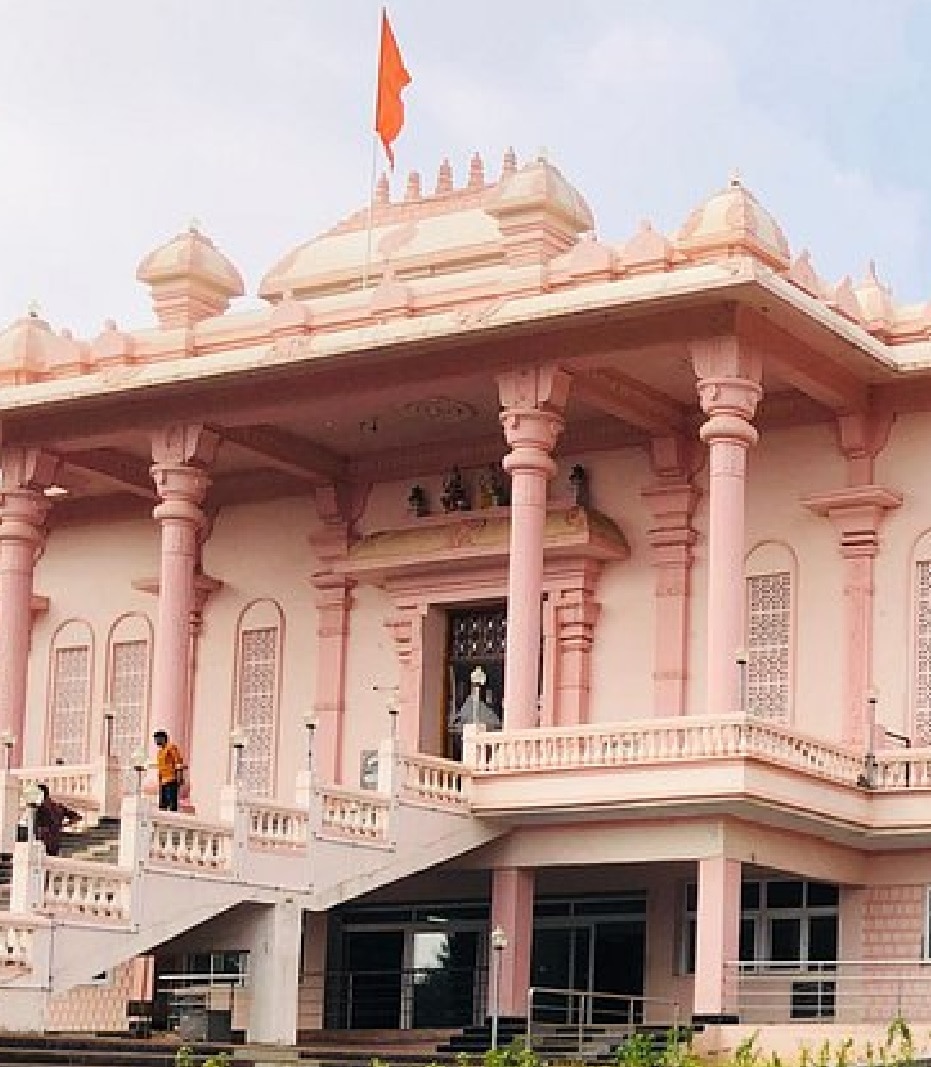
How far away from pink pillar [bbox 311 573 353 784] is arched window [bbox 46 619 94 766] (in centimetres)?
403

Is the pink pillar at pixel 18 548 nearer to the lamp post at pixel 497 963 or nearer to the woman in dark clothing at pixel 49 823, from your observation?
the woman in dark clothing at pixel 49 823

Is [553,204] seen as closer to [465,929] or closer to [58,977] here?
[465,929]

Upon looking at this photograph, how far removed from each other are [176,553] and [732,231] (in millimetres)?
7901

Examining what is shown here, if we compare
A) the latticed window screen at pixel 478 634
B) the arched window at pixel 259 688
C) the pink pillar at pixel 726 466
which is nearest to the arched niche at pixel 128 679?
the arched window at pixel 259 688

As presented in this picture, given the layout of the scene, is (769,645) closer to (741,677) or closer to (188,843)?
(741,677)

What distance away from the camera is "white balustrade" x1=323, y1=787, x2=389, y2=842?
27297 mm

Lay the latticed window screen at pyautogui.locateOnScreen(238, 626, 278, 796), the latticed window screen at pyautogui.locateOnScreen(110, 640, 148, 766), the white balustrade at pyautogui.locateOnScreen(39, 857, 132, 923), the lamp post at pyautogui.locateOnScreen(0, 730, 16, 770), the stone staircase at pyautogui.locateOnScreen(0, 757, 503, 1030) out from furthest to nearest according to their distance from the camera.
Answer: the latticed window screen at pyautogui.locateOnScreen(110, 640, 148, 766)
the latticed window screen at pyautogui.locateOnScreen(238, 626, 278, 796)
the lamp post at pyautogui.locateOnScreen(0, 730, 16, 770)
the white balustrade at pyautogui.locateOnScreen(39, 857, 132, 923)
the stone staircase at pyautogui.locateOnScreen(0, 757, 503, 1030)

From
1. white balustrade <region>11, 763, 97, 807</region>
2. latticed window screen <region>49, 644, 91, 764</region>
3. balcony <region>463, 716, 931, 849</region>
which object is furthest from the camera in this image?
latticed window screen <region>49, 644, 91, 764</region>

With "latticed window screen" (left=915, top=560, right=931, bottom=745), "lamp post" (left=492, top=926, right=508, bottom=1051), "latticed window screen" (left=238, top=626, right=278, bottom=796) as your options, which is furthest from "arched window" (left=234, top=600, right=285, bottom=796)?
"latticed window screen" (left=915, top=560, right=931, bottom=745)

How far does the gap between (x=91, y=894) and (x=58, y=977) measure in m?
0.97

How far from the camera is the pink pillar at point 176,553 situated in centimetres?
3171

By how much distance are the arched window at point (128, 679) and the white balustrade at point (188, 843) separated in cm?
944

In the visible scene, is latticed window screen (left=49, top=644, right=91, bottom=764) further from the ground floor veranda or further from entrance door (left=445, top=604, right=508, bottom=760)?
entrance door (left=445, top=604, right=508, bottom=760)

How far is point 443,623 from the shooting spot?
3375 centimetres
